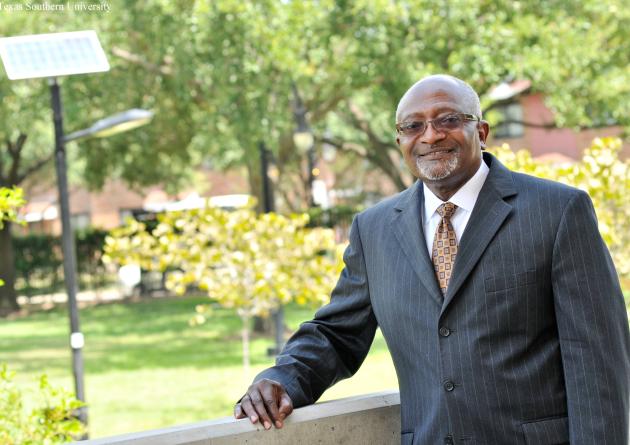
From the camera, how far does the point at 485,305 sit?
251 cm

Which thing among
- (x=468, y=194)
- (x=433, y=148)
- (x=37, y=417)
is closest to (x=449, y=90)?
(x=433, y=148)

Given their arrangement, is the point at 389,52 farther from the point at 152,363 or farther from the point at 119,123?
the point at 119,123

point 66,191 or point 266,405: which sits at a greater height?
point 66,191

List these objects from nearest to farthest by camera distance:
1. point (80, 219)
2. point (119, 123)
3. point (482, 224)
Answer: point (482, 224) → point (119, 123) → point (80, 219)

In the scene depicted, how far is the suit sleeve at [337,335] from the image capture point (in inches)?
113

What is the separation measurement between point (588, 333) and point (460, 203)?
492 mm

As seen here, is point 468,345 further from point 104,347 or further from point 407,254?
point 104,347

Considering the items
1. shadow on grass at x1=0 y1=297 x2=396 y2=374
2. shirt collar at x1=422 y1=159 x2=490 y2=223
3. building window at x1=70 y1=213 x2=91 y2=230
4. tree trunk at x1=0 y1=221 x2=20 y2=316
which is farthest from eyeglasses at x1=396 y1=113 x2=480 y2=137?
building window at x1=70 y1=213 x2=91 y2=230

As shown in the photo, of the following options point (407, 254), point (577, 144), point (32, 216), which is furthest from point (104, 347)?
point (32, 216)

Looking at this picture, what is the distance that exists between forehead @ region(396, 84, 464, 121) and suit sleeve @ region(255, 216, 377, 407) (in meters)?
0.46

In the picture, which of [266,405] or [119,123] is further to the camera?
[119,123]

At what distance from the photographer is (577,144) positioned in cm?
3634

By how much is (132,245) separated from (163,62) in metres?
6.72

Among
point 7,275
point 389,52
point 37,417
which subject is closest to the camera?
point 37,417
